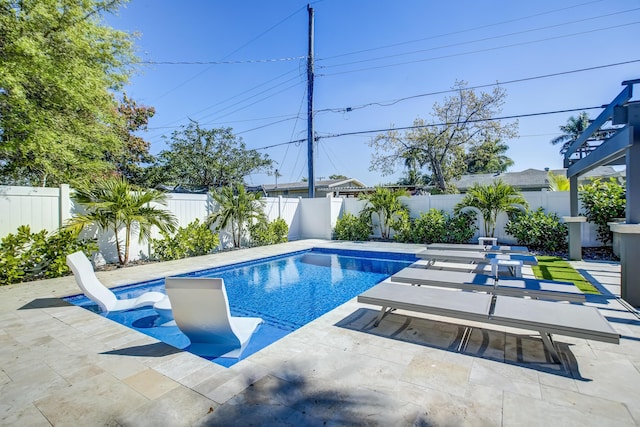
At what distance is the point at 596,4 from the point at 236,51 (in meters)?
13.3

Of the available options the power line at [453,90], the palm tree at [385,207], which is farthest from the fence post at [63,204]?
the power line at [453,90]

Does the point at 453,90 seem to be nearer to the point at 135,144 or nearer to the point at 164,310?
the point at 164,310

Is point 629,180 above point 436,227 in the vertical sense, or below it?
above

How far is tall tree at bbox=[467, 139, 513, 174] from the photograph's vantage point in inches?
768

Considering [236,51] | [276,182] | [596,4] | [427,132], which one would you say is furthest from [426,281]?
[276,182]

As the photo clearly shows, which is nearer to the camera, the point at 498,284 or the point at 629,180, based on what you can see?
the point at 629,180

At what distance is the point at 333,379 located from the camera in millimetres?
2812

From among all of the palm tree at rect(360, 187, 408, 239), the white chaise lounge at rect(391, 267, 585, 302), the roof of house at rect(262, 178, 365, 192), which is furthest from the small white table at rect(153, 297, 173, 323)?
the roof of house at rect(262, 178, 365, 192)

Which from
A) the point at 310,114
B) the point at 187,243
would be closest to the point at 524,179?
the point at 310,114

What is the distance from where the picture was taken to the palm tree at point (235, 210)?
37.2 feet

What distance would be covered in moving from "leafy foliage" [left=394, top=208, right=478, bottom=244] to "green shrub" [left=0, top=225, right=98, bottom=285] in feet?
35.6

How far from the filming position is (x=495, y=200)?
36.1 ft

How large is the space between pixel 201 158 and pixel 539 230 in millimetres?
19234

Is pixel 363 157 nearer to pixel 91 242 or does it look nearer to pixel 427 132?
pixel 427 132
